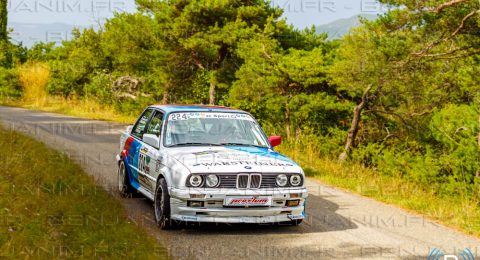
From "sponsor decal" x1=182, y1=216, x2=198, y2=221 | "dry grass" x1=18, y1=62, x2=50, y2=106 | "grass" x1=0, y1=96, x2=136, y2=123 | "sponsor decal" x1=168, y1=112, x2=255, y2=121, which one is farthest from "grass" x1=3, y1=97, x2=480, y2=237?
"dry grass" x1=18, y1=62, x2=50, y2=106

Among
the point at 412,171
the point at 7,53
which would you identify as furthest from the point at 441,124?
the point at 7,53

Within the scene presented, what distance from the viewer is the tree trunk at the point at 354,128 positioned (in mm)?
18750

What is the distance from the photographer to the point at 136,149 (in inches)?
368

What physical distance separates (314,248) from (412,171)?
1142cm

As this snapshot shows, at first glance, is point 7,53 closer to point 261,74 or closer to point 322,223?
point 261,74

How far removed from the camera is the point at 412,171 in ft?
56.9

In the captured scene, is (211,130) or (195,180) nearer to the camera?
(195,180)

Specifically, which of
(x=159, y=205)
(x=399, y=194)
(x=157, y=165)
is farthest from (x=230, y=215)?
(x=399, y=194)

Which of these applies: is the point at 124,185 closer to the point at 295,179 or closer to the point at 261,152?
the point at 261,152

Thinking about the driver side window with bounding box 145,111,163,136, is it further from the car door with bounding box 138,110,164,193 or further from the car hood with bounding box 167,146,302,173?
the car hood with bounding box 167,146,302,173

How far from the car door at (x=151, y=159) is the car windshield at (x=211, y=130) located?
10.1 inches

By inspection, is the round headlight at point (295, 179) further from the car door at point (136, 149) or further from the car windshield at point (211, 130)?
the car door at point (136, 149)

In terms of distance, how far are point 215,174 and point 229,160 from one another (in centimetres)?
36

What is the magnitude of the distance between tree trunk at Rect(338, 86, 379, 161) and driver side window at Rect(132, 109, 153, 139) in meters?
10.2
